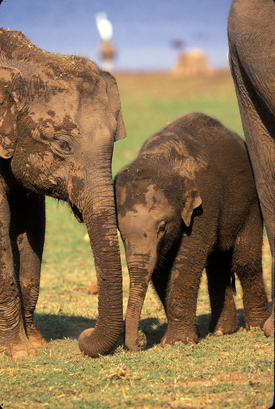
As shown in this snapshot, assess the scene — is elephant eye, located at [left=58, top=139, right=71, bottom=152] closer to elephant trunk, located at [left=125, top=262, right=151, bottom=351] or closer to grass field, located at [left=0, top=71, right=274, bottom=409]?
grass field, located at [left=0, top=71, right=274, bottom=409]

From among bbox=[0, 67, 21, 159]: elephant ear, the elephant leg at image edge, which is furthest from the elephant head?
bbox=[0, 67, 21, 159]: elephant ear

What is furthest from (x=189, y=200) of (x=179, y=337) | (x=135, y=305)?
(x=179, y=337)

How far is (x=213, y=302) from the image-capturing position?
605 centimetres

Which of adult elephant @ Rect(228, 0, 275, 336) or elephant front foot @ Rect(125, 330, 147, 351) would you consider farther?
elephant front foot @ Rect(125, 330, 147, 351)

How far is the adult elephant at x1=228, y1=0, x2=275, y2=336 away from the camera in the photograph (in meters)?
4.44

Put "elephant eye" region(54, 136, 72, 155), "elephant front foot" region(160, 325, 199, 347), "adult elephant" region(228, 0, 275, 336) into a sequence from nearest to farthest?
"adult elephant" region(228, 0, 275, 336), "elephant eye" region(54, 136, 72, 155), "elephant front foot" region(160, 325, 199, 347)

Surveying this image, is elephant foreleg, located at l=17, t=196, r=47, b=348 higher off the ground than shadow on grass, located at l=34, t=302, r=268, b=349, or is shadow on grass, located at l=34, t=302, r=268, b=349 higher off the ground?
elephant foreleg, located at l=17, t=196, r=47, b=348

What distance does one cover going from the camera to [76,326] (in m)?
6.12

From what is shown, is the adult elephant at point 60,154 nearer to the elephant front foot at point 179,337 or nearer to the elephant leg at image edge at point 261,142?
the elephant front foot at point 179,337

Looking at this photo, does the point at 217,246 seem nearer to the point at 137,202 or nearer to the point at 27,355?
the point at 137,202

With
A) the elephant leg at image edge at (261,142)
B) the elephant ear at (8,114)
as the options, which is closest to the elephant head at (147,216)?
the elephant leg at image edge at (261,142)

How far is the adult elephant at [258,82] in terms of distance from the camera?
4441 mm

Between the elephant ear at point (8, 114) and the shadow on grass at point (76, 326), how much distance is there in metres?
1.93

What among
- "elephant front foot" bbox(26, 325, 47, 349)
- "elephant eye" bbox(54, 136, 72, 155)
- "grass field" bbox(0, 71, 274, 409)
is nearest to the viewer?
"grass field" bbox(0, 71, 274, 409)
